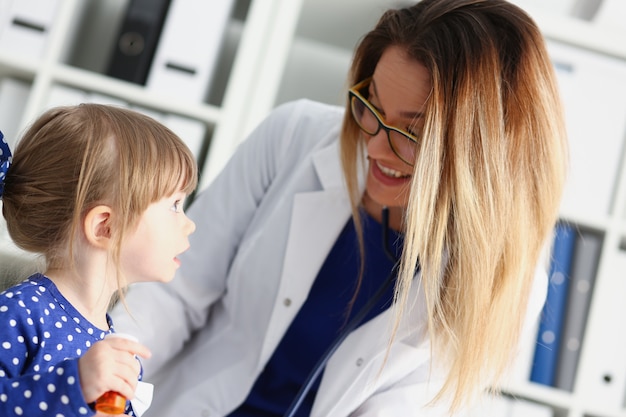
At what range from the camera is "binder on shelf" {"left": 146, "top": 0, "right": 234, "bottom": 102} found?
182cm

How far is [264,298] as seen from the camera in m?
1.42

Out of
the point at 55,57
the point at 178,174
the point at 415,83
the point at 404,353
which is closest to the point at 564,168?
the point at 415,83

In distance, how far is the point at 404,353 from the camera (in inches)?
52.2

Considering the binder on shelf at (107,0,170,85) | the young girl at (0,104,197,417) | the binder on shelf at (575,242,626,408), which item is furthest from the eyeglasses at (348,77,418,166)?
the binder on shelf at (575,242,626,408)

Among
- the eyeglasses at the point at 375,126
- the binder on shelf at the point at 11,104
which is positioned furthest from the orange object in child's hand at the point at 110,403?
the binder on shelf at the point at 11,104

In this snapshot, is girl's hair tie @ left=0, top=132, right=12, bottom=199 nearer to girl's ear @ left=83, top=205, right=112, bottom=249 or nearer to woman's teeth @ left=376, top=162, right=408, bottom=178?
girl's ear @ left=83, top=205, right=112, bottom=249

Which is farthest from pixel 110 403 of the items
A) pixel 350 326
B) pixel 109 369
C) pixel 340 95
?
pixel 340 95

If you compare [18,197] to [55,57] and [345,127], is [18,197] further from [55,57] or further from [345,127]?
[55,57]

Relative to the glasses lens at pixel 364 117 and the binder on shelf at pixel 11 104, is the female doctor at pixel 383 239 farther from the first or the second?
the binder on shelf at pixel 11 104

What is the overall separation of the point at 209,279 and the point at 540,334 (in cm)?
81

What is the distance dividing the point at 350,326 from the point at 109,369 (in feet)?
1.88

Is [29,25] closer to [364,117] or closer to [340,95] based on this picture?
[340,95]

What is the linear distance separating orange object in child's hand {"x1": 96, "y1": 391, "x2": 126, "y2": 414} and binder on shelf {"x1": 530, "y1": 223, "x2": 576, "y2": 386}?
1.24 metres

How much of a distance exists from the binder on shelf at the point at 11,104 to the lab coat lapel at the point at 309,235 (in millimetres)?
757
